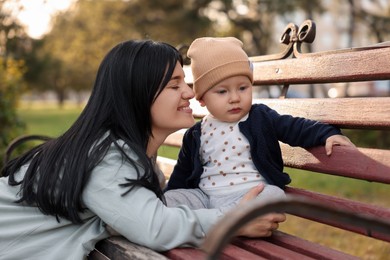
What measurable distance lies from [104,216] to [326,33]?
70413 mm

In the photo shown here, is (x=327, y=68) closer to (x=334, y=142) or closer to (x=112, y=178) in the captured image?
(x=334, y=142)

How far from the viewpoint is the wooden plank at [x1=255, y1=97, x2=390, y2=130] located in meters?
2.17

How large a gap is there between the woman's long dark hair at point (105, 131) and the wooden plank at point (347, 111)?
0.62 meters

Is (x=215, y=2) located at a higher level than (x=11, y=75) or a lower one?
higher

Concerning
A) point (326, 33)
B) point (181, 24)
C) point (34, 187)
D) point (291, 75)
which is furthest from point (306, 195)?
point (326, 33)

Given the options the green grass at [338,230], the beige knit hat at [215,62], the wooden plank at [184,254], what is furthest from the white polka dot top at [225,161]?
the green grass at [338,230]

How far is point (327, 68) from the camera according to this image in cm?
247

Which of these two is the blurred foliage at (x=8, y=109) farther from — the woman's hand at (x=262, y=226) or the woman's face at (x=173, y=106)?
the woman's hand at (x=262, y=226)

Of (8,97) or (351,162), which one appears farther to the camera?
(8,97)

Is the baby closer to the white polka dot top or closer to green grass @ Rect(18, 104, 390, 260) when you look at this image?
the white polka dot top

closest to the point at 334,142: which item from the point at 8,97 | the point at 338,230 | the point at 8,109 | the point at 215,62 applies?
the point at 215,62

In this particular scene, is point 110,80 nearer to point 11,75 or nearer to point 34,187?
point 34,187

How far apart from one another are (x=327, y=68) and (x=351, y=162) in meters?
0.47

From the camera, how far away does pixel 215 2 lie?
23391mm
